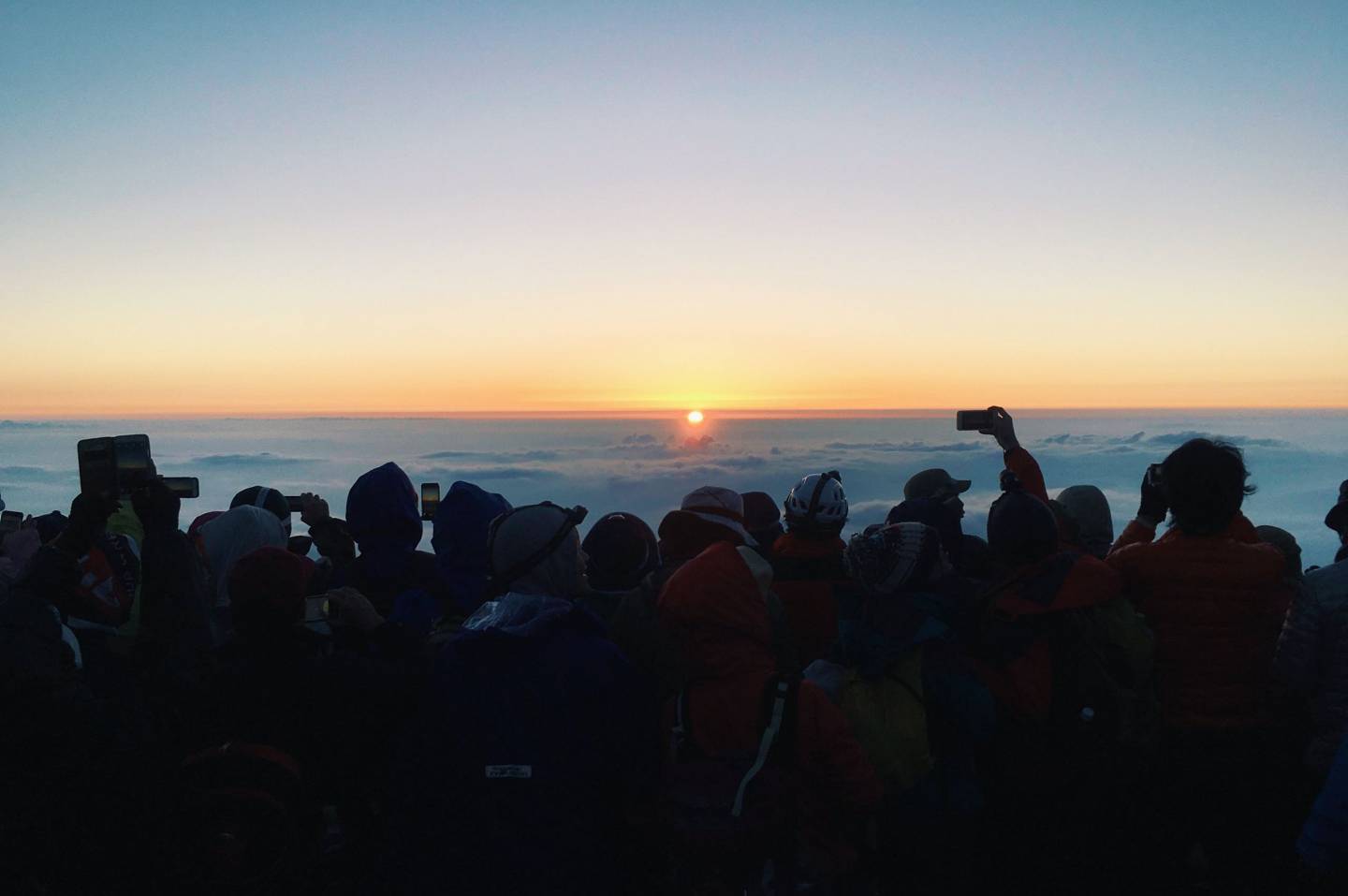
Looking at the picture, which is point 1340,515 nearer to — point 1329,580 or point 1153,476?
point 1153,476

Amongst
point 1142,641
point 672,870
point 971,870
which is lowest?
point 971,870

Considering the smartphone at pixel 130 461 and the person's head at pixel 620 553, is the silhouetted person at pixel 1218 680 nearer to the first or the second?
the person's head at pixel 620 553

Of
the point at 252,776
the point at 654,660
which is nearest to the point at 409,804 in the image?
the point at 252,776

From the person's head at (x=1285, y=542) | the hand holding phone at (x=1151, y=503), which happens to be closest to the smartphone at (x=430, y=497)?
the hand holding phone at (x=1151, y=503)

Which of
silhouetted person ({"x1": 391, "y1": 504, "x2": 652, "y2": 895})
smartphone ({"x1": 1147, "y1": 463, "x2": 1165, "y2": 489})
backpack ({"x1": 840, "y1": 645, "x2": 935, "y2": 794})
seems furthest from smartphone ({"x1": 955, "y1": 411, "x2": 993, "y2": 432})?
silhouetted person ({"x1": 391, "y1": 504, "x2": 652, "y2": 895})

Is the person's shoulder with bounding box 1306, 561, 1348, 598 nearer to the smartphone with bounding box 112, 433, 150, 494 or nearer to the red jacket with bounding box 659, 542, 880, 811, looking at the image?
the red jacket with bounding box 659, 542, 880, 811

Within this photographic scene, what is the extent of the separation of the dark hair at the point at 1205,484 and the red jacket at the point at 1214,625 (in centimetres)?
8

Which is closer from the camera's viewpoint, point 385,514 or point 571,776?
point 571,776

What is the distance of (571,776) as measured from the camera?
2.97 m

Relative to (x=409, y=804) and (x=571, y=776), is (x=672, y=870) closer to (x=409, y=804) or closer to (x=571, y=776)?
(x=571, y=776)

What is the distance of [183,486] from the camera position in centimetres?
542

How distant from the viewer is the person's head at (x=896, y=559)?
12.6ft

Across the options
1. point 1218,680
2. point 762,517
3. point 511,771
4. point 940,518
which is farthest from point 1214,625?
point 762,517

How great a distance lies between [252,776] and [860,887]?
2284mm
